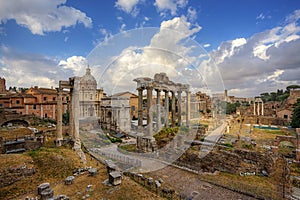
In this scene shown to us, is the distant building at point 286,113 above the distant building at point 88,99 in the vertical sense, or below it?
below

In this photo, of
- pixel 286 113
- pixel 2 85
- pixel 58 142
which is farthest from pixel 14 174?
pixel 2 85

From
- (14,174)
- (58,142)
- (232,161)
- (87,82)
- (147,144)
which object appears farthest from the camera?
(87,82)

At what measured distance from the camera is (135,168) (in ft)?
42.1

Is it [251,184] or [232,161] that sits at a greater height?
[232,161]

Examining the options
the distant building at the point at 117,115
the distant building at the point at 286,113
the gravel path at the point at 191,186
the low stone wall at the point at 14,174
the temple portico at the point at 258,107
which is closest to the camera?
the low stone wall at the point at 14,174

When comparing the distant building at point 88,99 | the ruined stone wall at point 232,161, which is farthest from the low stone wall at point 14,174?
the distant building at point 88,99

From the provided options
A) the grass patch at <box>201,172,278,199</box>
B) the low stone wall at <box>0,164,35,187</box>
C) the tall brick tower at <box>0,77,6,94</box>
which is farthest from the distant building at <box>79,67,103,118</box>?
the tall brick tower at <box>0,77,6,94</box>

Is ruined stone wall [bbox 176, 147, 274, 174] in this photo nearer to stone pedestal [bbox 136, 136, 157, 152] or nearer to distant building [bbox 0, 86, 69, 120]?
stone pedestal [bbox 136, 136, 157, 152]

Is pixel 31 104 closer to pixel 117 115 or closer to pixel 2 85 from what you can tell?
pixel 117 115

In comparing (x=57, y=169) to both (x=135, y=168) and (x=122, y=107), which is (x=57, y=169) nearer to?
(x=135, y=168)

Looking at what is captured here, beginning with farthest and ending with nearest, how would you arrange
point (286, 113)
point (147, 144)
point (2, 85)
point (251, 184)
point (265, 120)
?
1. point (2, 85)
2. point (286, 113)
3. point (265, 120)
4. point (147, 144)
5. point (251, 184)

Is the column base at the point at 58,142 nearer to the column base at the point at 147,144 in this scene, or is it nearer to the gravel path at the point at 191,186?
the column base at the point at 147,144

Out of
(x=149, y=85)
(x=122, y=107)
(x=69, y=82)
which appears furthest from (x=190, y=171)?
(x=122, y=107)

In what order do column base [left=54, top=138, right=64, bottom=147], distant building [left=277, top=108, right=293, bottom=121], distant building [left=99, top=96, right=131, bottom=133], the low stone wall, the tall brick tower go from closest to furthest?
the low stone wall
column base [left=54, top=138, right=64, bottom=147]
distant building [left=99, top=96, right=131, bottom=133]
distant building [left=277, top=108, right=293, bottom=121]
the tall brick tower
